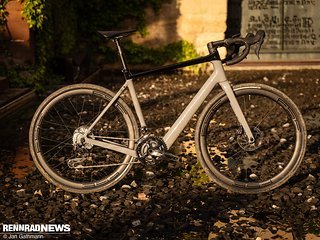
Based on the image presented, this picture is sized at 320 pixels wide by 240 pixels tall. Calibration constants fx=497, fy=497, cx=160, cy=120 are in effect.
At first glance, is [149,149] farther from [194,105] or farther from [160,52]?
[160,52]

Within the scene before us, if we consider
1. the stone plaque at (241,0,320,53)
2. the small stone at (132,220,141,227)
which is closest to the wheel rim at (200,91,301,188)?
the small stone at (132,220,141,227)

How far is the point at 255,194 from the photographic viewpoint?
4.02 meters

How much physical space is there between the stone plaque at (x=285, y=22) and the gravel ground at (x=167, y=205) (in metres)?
6.74

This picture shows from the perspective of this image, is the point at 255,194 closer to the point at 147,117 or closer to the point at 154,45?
the point at 147,117

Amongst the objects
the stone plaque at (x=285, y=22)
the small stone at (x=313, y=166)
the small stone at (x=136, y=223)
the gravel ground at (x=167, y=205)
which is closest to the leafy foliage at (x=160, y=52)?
the stone plaque at (x=285, y=22)

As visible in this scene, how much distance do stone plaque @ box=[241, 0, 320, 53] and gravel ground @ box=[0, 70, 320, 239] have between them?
6741 mm

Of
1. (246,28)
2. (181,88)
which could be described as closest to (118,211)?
(181,88)

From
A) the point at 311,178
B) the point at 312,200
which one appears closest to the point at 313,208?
the point at 312,200

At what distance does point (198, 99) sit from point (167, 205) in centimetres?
87

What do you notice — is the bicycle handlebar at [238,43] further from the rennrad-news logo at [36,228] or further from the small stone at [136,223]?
the rennrad-news logo at [36,228]

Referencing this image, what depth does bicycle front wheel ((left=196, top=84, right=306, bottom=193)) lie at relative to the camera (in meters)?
3.88

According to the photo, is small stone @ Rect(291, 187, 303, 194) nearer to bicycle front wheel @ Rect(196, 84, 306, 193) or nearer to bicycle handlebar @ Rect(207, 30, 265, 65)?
bicycle front wheel @ Rect(196, 84, 306, 193)

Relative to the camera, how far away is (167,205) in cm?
385

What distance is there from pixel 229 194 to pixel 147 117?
280cm
